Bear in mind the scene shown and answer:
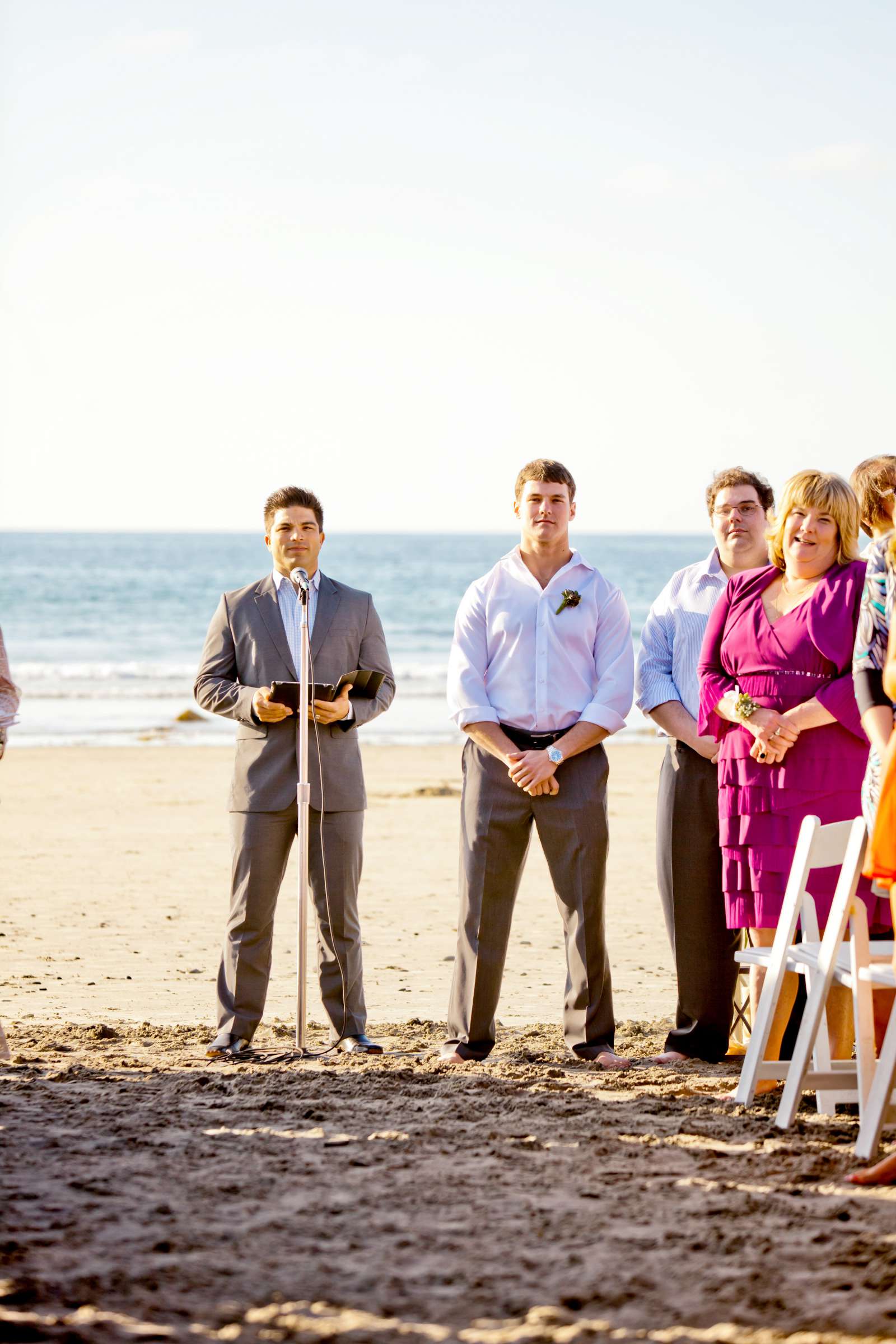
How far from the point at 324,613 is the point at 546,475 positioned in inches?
40.0

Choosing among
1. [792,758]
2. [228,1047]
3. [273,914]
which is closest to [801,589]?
[792,758]

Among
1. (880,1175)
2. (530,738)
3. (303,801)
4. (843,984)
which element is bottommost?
(880,1175)

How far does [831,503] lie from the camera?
4.70 meters

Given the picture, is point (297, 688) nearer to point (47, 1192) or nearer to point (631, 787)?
point (47, 1192)

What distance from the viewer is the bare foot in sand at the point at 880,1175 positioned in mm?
3625

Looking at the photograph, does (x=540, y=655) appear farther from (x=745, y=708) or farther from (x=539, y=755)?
(x=745, y=708)

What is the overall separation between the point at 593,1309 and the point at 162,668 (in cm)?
2552

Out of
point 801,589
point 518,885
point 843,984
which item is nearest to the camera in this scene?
point 843,984

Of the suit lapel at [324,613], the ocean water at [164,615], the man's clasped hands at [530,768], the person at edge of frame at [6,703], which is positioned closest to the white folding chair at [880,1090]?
the man's clasped hands at [530,768]

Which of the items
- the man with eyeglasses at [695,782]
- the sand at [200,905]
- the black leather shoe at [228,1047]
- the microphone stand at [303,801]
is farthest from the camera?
the sand at [200,905]

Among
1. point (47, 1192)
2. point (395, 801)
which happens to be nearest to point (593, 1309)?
point (47, 1192)

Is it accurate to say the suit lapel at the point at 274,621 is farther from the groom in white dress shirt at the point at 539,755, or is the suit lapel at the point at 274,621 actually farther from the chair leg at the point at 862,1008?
the chair leg at the point at 862,1008

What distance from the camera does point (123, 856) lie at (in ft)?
33.6

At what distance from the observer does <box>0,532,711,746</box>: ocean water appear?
19.8 m
